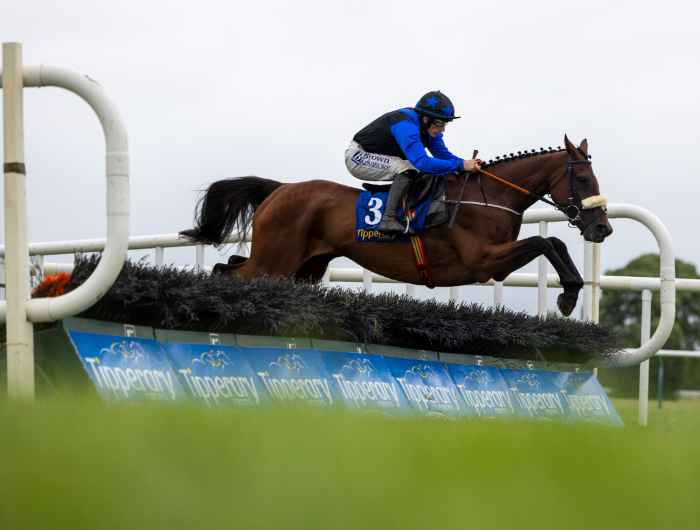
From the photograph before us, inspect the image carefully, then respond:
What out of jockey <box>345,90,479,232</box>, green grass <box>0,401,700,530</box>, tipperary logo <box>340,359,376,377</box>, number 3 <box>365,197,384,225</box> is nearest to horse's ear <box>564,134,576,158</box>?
jockey <box>345,90,479,232</box>

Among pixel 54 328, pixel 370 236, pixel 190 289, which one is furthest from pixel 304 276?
pixel 54 328

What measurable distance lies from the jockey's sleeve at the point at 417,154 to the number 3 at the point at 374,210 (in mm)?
422

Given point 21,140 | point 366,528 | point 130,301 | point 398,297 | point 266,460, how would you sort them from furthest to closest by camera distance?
point 398,297 → point 130,301 → point 21,140 → point 266,460 → point 366,528

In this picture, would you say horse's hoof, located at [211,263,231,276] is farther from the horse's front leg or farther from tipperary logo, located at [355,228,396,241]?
the horse's front leg

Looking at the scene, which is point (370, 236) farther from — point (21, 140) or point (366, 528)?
point (366, 528)

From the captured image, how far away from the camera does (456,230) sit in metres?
6.67

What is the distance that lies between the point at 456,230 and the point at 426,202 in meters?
0.23

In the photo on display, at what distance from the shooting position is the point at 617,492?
1377 millimetres

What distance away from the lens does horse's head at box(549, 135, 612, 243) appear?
20.8 ft

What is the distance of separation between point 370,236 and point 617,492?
5.48m

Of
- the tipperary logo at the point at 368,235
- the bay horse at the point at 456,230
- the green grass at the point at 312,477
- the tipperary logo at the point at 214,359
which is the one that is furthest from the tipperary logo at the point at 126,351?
the tipperary logo at the point at 368,235

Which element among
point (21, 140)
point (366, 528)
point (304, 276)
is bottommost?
point (304, 276)

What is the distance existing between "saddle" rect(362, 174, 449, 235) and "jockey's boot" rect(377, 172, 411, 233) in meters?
0.05

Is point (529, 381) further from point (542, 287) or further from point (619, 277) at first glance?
point (619, 277)
